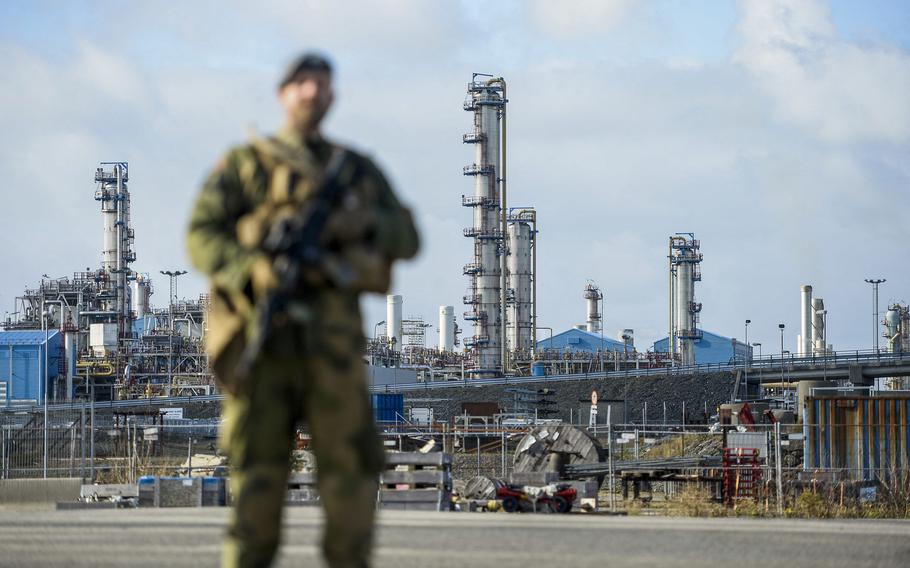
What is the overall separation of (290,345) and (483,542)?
11.7ft

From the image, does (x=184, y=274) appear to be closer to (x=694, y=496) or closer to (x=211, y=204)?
(x=694, y=496)

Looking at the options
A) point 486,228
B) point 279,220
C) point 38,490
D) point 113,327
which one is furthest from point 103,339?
point 279,220

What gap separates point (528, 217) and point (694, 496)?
68.8 meters

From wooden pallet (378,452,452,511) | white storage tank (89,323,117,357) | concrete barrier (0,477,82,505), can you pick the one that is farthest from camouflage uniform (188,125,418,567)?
white storage tank (89,323,117,357)

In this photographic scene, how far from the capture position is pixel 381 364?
94125 mm

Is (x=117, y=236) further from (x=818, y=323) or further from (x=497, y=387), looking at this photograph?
(x=818, y=323)

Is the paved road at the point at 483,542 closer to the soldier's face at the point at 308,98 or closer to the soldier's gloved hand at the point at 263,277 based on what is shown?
the soldier's gloved hand at the point at 263,277

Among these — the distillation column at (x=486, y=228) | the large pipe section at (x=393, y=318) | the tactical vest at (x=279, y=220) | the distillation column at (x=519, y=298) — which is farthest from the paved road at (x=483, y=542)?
the large pipe section at (x=393, y=318)

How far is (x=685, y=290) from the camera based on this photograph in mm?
100688

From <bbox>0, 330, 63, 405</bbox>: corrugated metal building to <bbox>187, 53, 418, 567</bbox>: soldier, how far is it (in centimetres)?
6895

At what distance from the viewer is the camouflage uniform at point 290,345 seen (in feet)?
12.5

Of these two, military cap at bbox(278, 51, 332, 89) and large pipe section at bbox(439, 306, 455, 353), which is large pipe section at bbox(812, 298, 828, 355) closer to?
large pipe section at bbox(439, 306, 455, 353)

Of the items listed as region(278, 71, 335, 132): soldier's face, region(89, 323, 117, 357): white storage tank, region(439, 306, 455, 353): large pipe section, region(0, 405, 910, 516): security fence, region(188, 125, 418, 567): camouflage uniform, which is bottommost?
region(0, 405, 910, 516): security fence

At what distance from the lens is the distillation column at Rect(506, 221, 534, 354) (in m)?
88.6
